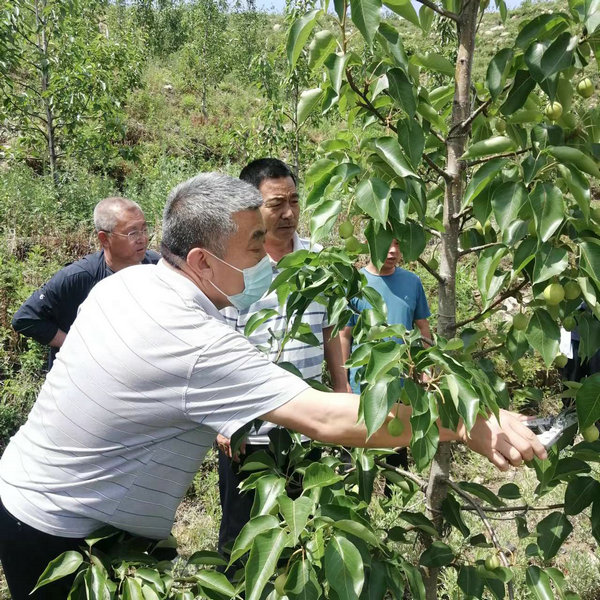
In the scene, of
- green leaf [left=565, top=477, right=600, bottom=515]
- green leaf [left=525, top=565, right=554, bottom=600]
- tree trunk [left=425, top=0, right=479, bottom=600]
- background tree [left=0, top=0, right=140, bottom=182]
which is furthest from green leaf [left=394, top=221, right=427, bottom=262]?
background tree [left=0, top=0, right=140, bottom=182]

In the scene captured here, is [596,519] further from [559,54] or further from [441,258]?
[559,54]

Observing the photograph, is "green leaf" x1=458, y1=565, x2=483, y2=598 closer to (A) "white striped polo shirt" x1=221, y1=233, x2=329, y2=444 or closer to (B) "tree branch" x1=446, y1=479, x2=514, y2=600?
(B) "tree branch" x1=446, y1=479, x2=514, y2=600

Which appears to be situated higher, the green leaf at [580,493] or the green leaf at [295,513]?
the green leaf at [295,513]

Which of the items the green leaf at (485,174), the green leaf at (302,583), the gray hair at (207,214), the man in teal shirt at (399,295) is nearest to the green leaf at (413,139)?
the green leaf at (485,174)

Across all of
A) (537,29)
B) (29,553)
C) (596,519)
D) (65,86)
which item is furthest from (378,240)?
(65,86)

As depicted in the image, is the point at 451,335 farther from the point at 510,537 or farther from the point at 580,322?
the point at 510,537

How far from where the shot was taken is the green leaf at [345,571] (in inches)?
43.7

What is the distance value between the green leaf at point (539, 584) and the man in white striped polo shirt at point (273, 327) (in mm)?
1138

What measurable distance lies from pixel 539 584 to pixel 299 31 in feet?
4.17

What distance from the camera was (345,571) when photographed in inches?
44.0

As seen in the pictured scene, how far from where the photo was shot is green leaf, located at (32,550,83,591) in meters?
1.37

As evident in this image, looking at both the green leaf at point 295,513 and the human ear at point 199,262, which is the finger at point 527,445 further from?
the human ear at point 199,262

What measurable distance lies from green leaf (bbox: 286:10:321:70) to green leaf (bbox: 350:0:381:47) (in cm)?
16

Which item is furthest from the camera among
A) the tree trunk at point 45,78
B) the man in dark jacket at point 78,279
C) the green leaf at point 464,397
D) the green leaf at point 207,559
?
the tree trunk at point 45,78
